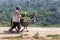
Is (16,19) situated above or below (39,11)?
above

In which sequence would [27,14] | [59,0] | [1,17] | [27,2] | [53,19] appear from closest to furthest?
[27,14]
[53,19]
[1,17]
[27,2]
[59,0]

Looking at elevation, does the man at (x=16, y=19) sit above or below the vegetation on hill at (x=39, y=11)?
above

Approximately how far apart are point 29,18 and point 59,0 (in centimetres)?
2888

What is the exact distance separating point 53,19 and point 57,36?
14.0 meters

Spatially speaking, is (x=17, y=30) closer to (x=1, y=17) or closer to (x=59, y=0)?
(x=1, y=17)

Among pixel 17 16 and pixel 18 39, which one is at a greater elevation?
pixel 17 16

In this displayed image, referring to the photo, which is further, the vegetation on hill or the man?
the vegetation on hill

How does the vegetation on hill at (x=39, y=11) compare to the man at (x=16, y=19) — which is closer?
the man at (x=16, y=19)

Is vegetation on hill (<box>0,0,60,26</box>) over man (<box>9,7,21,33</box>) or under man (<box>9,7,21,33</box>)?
under

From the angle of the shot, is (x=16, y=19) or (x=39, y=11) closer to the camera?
(x=16, y=19)

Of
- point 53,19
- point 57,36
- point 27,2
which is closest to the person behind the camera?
point 57,36

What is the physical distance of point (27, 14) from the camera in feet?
47.0

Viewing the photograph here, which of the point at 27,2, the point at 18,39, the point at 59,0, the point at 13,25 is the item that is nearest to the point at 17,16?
the point at 13,25

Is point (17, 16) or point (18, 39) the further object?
point (17, 16)
